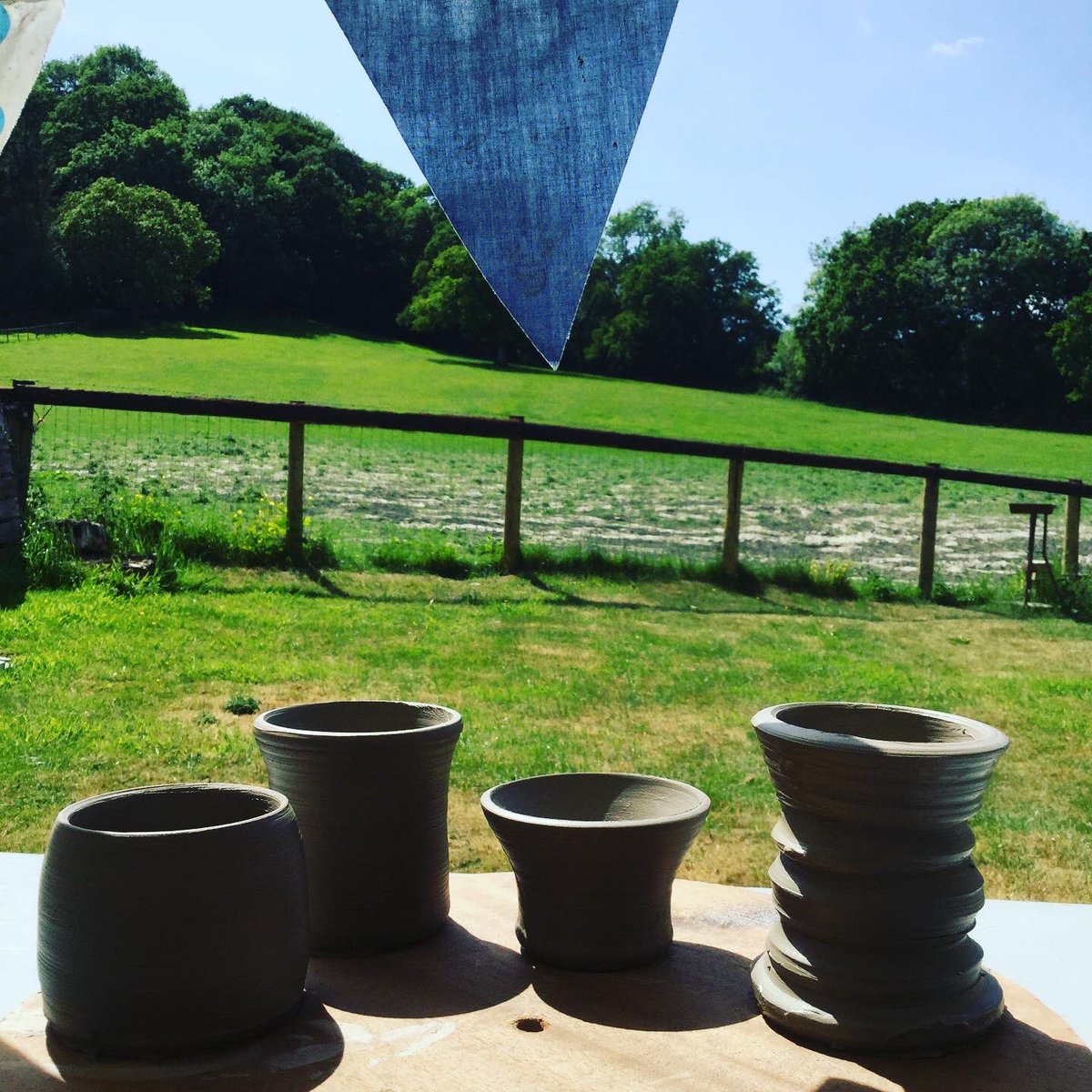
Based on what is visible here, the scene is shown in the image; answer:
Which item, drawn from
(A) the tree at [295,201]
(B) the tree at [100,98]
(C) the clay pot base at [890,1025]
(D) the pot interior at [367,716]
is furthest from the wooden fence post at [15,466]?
(B) the tree at [100,98]

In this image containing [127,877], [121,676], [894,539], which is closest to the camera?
[127,877]

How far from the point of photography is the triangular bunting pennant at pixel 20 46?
1.83 metres

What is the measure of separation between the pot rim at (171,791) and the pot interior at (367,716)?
1.39 ft

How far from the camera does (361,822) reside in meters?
2.23

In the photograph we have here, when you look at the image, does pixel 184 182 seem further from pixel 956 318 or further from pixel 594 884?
pixel 956 318

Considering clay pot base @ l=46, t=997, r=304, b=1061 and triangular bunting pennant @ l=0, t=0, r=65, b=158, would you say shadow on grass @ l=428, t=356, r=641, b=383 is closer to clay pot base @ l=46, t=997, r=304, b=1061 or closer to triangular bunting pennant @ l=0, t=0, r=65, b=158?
triangular bunting pennant @ l=0, t=0, r=65, b=158

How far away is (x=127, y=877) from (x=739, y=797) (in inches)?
121

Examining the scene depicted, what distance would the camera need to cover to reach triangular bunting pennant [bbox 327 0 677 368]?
1.51 m

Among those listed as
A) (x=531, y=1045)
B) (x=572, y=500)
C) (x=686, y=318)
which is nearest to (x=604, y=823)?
(x=531, y=1045)

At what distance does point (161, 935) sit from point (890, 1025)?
1.18m

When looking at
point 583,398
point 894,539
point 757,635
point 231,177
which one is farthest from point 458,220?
point 583,398

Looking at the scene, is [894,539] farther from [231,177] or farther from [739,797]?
[231,177]

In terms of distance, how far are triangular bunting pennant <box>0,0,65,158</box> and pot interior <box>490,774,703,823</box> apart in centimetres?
153

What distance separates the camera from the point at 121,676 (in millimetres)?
5688
